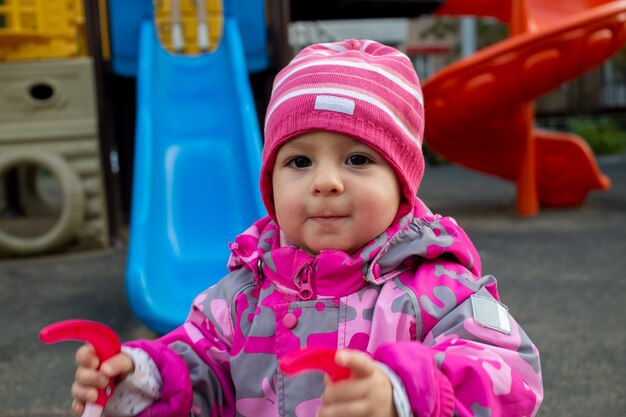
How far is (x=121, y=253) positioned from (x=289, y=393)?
4308mm

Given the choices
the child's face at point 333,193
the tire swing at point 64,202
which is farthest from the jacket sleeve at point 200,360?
the tire swing at point 64,202

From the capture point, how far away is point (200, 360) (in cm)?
154

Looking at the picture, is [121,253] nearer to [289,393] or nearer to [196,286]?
[196,286]

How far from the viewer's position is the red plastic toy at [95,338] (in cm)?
124

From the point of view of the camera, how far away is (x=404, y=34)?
15.7 m

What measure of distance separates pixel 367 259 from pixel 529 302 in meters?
2.68

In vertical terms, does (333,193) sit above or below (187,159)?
above

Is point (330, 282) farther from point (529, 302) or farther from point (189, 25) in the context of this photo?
point (189, 25)

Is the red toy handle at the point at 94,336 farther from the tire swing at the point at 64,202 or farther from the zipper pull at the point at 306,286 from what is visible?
the tire swing at the point at 64,202

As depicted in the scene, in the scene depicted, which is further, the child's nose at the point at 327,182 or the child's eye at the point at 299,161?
the child's eye at the point at 299,161

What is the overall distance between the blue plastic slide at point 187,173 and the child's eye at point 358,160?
1.70 m

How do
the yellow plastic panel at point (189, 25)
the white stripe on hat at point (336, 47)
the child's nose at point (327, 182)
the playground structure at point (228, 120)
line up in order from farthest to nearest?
the yellow plastic panel at point (189, 25) < the playground structure at point (228, 120) < the white stripe on hat at point (336, 47) < the child's nose at point (327, 182)

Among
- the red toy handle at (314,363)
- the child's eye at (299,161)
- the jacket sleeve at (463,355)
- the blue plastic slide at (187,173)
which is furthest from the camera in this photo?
the blue plastic slide at (187,173)

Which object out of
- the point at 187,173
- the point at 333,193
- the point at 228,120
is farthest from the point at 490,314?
the point at 228,120
